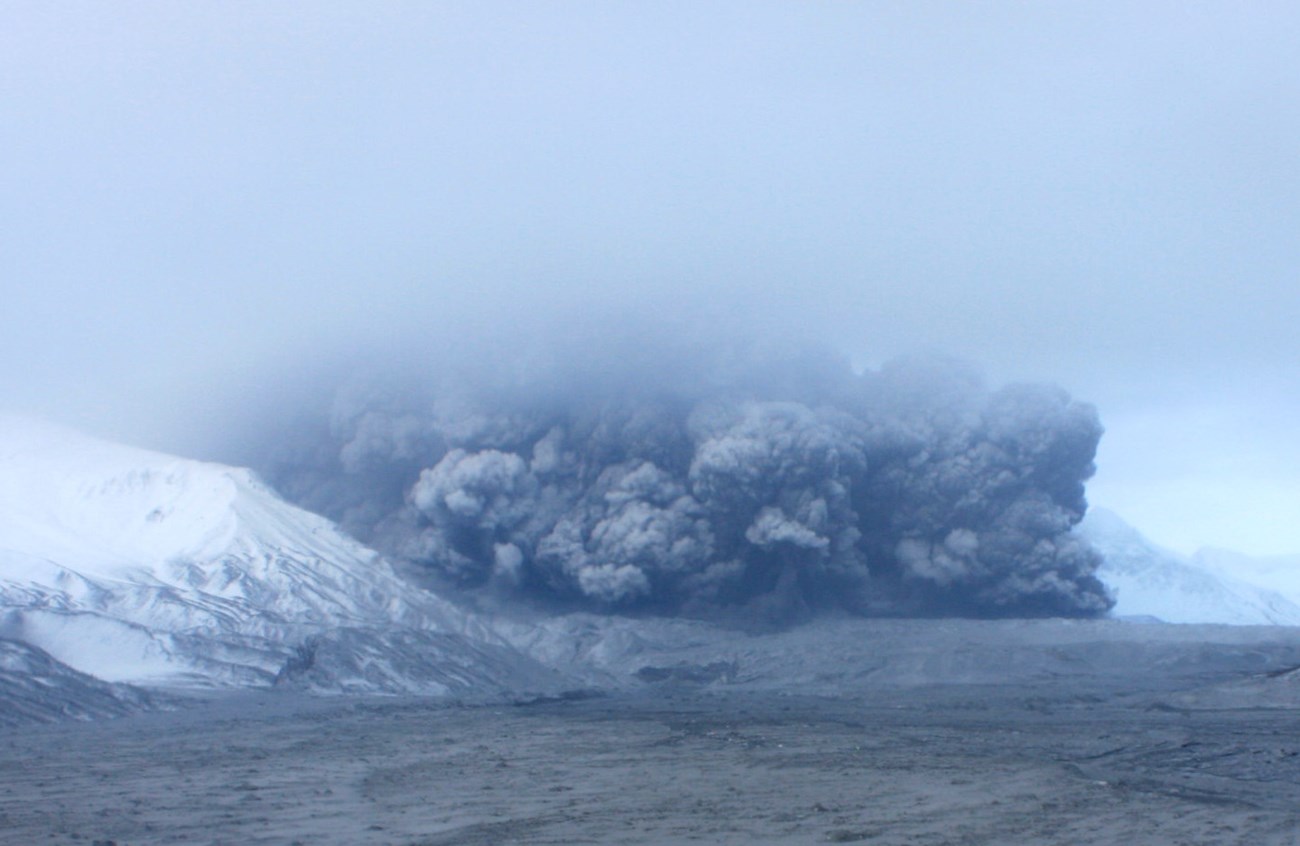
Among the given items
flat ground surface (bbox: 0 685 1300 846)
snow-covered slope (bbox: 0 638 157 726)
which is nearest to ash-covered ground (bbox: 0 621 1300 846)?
flat ground surface (bbox: 0 685 1300 846)

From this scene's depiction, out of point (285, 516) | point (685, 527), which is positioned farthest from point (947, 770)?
point (285, 516)

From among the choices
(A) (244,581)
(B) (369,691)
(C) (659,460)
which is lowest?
(B) (369,691)

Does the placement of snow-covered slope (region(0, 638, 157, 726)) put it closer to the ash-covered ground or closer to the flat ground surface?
the ash-covered ground

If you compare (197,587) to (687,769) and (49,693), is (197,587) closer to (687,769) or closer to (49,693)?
(49,693)

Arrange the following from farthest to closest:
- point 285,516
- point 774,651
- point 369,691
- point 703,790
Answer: point 285,516 → point 774,651 → point 369,691 → point 703,790

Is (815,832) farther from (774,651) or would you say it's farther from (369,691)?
(774,651)

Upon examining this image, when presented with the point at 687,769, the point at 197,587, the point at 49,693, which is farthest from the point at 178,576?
the point at 687,769
